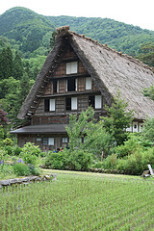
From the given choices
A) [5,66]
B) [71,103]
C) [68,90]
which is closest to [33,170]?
[71,103]

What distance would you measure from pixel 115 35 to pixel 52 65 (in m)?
71.5

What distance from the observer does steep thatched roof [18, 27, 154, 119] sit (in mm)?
24203

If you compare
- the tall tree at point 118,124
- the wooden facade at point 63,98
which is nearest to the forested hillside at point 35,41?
the wooden facade at point 63,98

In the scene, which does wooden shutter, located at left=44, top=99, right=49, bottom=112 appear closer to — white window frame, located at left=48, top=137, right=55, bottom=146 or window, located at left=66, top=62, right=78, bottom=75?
white window frame, located at left=48, top=137, right=55, bottom=146

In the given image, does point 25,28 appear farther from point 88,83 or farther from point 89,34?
point 88,83

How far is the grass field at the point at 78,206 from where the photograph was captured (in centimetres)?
586

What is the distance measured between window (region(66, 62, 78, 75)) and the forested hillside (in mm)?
16453

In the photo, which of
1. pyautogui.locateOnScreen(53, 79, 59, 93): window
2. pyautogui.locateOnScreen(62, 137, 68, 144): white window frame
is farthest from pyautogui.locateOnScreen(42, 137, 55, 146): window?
pyautogui.locateOnScreen(53, 79, 59, 93): window

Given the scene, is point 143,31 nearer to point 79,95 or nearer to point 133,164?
point 79,95

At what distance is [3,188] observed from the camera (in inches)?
379

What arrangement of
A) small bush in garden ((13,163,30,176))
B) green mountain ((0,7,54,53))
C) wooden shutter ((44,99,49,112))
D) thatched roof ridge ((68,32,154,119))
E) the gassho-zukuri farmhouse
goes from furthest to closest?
green mountain ((0,7,54,53)), wooden shutter ((44,99,49,112)), the gassho-zukuri farmhouse, thatched roof ridge ((68,32,154,119)), small bush in garden ((13,163,30,176))

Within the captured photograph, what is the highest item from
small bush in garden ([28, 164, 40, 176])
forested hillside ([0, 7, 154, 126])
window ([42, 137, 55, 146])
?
forested hillside ([0, 7, 154, 126])

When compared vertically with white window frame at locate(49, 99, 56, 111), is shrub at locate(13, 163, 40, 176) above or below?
below

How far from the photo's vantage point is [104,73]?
25188 millimetres
